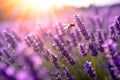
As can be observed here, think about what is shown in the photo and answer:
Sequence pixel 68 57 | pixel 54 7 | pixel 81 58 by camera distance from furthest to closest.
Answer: pixel 54 7 → pixel 81 58 → pixel 68 57

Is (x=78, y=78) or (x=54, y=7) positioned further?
(x=54, y=7)

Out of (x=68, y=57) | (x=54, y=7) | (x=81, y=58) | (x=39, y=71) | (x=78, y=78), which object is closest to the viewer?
(x=39, y=71)

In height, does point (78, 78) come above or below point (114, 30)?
below

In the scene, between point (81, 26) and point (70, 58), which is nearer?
point (70, 58)

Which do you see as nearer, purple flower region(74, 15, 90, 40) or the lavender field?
the lavender field

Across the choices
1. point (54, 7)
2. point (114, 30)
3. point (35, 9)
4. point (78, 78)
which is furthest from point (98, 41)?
point (35, 9)

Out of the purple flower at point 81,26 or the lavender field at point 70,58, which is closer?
the lavender field at point 70,58

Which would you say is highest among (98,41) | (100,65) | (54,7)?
(54,7)

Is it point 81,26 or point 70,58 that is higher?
point 81,26

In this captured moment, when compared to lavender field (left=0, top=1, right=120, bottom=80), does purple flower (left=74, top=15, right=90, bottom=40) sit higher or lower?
higher

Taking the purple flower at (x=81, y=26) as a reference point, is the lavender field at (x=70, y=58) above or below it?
below

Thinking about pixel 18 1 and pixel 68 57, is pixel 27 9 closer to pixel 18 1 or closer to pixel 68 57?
pixel 18 1
